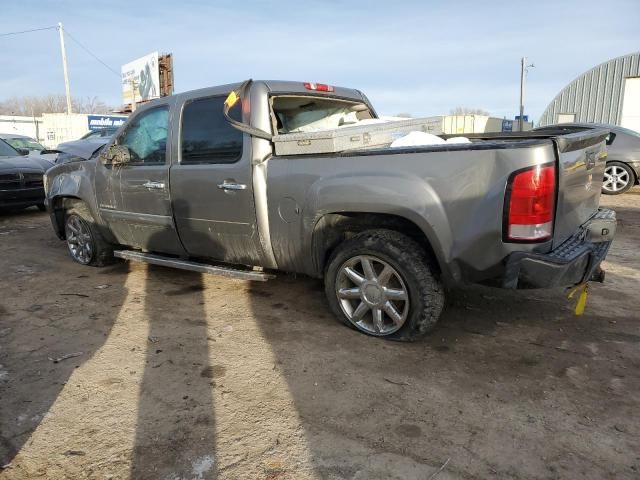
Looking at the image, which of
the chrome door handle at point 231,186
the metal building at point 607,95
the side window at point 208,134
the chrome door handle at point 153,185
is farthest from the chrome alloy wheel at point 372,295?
the metal building at point 607,95

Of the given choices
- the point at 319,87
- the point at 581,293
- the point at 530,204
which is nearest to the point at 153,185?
the point at 319,87

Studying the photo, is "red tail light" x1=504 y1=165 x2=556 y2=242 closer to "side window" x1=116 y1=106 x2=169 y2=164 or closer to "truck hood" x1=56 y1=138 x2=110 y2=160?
"side window" x1=116 y1=106 x2=169 y2=164

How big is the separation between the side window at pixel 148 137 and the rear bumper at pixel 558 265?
317cm

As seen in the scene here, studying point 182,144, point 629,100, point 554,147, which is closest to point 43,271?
point 182,144

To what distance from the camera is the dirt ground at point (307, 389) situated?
7.45ft

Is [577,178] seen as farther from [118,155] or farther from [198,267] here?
[118,155]

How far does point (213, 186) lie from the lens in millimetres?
4012

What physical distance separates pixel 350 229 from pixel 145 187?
2.17 metres

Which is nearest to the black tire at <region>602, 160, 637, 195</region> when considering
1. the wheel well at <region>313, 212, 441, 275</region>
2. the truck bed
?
the truck bed

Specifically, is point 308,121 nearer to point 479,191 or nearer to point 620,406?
point 479,191

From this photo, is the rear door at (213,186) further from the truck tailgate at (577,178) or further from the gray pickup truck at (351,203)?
the truck tailgate at (577,178)

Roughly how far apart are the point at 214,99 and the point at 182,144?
513mm

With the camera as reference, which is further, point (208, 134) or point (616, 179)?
point (616, 179)

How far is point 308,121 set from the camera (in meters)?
4.54
